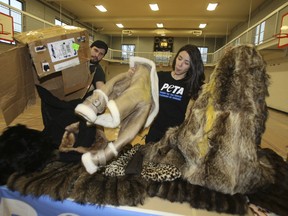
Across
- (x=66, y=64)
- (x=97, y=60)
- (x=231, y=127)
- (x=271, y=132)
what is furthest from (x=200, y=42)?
(x=231, y=127)

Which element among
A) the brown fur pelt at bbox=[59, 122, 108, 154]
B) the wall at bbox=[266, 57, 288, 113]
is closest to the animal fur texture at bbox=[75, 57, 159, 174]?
the brown fur pelt at bbox=[59, 122, 108, 154]

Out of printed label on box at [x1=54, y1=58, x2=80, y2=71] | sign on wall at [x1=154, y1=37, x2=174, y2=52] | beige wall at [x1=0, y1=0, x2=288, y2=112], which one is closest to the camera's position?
printed label on box at [x1=54, y1=58, x2=80, y2=71]

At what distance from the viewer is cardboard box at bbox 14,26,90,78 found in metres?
1.27

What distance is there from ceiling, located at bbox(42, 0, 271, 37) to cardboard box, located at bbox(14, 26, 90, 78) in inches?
304

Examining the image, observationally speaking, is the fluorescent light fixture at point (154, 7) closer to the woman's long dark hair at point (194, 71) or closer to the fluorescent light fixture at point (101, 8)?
the fluorescent light fixture at point (101, 8)

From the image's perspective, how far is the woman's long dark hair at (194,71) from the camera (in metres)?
1.48

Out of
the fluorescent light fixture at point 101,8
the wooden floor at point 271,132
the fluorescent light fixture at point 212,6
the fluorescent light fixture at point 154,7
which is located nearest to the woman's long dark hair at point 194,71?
the wooden floor at point 271,132

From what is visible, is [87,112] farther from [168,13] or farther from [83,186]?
[168,13]

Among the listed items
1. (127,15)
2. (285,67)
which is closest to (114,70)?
(127,15)

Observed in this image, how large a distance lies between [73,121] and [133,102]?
59cm

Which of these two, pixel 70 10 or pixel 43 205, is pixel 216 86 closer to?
pixel 43 205

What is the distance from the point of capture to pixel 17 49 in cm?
129

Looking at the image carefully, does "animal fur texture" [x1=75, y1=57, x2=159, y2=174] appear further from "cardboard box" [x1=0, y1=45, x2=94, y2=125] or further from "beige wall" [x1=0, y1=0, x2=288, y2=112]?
"beige wall" [x1=0, y1=0, x2=288, y2=112]

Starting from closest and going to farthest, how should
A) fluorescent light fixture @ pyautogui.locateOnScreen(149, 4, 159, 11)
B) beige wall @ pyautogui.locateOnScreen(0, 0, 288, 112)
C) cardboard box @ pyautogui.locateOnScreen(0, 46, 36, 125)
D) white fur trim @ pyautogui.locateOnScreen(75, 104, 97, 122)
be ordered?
white fur trim @ pyautogui.locateOnScreen(75, 104, 97, 122) < cardboard box @ pyautogui.locateOnScreen(0, 46, 36, 125) < beige wall @ pyautogui.locateOnScreen(0, 0, 288, 112) < fluorescent light fixture @ pyautogui.locateOnScreen(149, 4, 159, 11)
